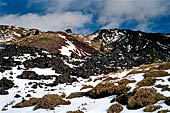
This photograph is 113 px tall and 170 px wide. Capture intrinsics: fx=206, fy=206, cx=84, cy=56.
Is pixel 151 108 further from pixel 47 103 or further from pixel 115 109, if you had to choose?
pixel 47 103

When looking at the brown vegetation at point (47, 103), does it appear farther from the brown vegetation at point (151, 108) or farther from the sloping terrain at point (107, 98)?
the brown vegetation at point (151, 108)

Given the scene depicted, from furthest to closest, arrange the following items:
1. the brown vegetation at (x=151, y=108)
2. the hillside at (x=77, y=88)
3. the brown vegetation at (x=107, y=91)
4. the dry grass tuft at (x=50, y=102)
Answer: the brown vegetation at (x=107, y=91)
the dry grass tuft at (x=50, y=102)
the hillside at (x=77, y=88)
the brown vegetation at (x=151, y=108)

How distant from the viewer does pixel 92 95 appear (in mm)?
21047

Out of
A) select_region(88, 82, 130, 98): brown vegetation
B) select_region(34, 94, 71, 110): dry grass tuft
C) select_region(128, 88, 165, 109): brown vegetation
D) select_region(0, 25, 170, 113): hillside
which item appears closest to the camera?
select_region(128, 88, 165, 109): brown vegetation

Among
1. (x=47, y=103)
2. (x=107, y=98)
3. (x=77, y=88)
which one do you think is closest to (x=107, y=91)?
(x=107, y=98)

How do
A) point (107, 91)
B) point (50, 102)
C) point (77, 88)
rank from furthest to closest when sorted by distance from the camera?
point (77, 88)
point (107, 91)
point (50, 102)

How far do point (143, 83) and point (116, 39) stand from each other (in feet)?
566

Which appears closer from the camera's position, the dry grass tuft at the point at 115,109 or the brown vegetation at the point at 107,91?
the dry grass tuft at the point at 115,109

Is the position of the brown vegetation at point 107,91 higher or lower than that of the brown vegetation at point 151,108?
higher

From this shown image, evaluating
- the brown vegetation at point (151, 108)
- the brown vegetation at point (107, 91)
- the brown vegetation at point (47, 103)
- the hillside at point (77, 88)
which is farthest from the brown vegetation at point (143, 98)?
the brown vegetation at point (47, 103)

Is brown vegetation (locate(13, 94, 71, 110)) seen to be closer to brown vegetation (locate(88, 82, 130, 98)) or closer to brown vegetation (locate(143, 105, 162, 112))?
brown vegetation (locate(88, 82, 130, 98))

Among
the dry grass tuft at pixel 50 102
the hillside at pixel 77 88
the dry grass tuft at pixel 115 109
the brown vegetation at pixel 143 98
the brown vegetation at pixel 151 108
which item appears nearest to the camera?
the brown vegetation at pixel 151 108

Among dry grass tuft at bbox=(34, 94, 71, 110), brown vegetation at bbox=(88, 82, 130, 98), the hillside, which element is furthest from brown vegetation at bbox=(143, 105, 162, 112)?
dry grass tuft at bbox=(34, 94, 71, 110)

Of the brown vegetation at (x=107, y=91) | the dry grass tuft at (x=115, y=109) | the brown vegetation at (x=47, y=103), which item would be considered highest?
the brown vegetation at (x=107, y=91)
